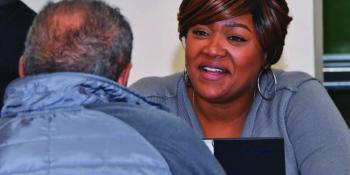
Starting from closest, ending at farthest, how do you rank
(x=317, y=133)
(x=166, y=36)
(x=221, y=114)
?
1. (x=317, y=133)
2. (x=221, y=114)
3. (x=166, y=36)

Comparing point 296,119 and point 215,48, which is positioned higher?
point 215,48

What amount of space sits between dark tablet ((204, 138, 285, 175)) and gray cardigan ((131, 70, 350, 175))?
0.17 meters

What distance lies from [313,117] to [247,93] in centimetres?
24

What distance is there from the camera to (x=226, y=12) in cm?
182

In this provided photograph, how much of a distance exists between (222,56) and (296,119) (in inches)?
10.9

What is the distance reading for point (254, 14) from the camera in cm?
185

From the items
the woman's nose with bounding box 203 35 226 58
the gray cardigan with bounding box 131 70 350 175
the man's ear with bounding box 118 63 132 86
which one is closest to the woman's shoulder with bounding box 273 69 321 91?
the gray cardigan with bounding box 131 70 350 175

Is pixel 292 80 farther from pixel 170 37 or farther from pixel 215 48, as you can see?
pixel 170 37

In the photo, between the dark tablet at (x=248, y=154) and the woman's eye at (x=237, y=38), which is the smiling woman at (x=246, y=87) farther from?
the dark tablet at (x=248, y=154)

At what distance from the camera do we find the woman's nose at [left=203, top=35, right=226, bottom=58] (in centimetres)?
184

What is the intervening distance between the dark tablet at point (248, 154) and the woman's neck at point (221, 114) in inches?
15.1

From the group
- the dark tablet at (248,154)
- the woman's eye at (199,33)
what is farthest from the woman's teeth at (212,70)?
the dark tablet at (248,154)

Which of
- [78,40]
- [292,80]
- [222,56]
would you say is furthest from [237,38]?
[78,40]

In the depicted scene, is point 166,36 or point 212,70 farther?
point 166,36
